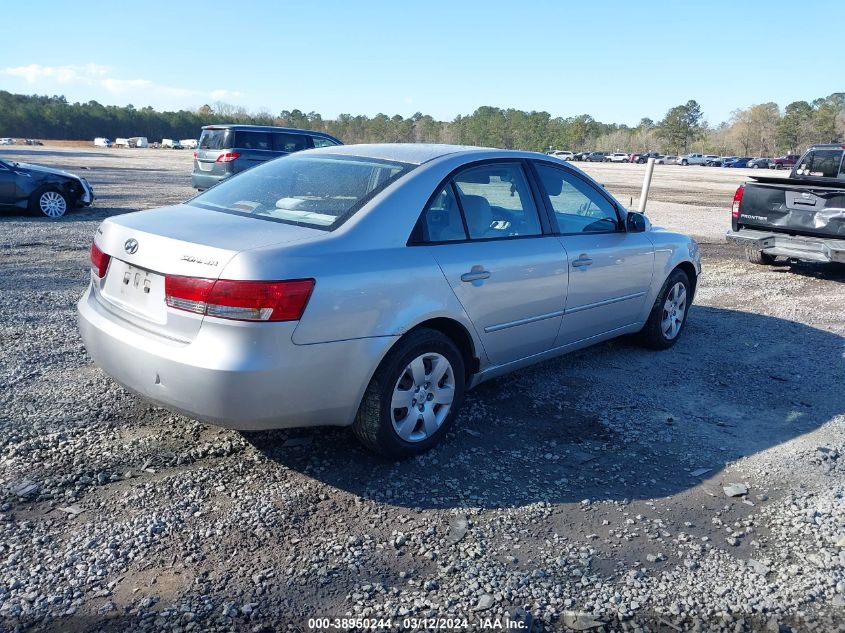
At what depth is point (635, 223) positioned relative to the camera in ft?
17.7

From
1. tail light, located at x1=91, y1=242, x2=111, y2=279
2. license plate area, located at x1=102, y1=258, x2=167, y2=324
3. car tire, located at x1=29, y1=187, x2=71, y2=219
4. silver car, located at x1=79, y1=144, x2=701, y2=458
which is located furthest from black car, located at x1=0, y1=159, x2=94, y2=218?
license plate area, located at x1=102, y1=258, x2=167, y2=324

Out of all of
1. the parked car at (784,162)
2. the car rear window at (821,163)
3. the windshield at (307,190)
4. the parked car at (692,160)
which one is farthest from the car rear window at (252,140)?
the parked car at (692,160)

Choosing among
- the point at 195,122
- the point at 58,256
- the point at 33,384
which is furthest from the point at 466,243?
the point at 195,122

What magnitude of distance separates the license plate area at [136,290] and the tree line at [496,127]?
108445 mm

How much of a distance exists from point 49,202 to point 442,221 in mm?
11938

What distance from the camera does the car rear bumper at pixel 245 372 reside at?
10.2ft

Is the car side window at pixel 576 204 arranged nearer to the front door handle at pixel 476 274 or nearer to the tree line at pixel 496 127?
the front door handle at pixel 476 274

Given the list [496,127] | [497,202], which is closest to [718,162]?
[496,127]

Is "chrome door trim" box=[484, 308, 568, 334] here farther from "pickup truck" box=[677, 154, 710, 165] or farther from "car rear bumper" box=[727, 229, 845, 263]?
"pickup truck" box=[677, 154, 710, 165]

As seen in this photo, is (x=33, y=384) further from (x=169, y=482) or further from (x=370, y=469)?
(x=370, y=469)

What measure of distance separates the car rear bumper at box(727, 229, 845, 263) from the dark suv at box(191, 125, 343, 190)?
940 cm

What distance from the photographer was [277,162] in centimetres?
461

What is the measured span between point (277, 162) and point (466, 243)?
1463mm

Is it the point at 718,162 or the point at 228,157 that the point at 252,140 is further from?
the point at 718,162
